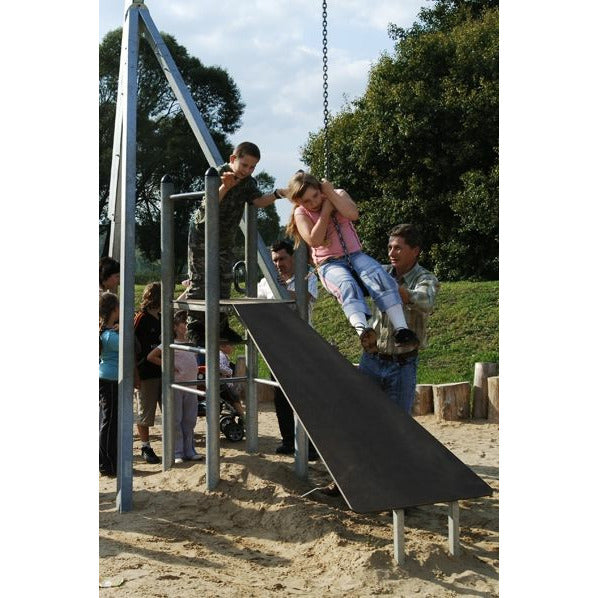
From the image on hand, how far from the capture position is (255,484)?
17.4ft

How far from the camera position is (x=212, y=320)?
5.34m

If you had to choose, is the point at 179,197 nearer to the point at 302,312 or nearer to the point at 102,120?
the point at 302,312

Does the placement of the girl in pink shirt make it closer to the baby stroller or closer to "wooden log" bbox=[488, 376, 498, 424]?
the baby stroller

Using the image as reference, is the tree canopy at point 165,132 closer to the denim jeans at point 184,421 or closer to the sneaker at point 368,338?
the denim jeans at point 184,421

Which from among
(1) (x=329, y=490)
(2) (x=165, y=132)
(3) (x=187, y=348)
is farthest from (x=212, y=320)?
(2) (x=165, y=132)

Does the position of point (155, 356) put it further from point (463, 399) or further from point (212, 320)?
point (463, 399)

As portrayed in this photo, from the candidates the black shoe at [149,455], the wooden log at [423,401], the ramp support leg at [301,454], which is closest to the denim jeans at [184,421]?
the black shoe at [149,455]

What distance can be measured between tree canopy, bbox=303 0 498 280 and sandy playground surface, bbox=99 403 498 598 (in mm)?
11150

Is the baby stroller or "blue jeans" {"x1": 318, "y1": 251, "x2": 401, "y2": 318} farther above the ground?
"blue jeans" {"x1": 318, "y1": 251, "x2": 401, "y2": 318}

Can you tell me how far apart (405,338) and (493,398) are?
12.1 feet

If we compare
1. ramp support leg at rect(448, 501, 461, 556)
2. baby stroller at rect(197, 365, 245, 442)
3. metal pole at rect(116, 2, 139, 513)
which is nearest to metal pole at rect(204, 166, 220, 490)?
metal pole at rect(116, 2, 139, 513)

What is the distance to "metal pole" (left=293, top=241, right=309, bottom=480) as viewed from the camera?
219 inches

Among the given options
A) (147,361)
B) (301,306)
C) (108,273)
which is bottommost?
(147,361)

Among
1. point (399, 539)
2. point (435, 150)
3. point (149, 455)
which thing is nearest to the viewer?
point (399, 539)
